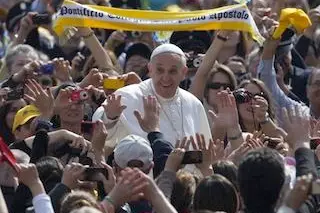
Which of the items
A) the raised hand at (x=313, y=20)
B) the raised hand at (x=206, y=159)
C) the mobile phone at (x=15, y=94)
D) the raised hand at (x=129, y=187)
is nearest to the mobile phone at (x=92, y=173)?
the raised hand at (x=129, y=187)

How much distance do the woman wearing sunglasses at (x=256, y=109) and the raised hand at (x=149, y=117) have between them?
1156 mm

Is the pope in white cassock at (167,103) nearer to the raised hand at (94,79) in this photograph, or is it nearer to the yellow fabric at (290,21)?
the raised hand at (94,79)

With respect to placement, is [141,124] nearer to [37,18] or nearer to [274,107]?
[274,107]

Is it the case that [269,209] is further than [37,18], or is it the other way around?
[37,18]

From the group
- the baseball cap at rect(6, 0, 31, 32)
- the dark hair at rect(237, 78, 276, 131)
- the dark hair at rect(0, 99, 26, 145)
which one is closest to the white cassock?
the dark hair at rect(237, 78, 276, 131)

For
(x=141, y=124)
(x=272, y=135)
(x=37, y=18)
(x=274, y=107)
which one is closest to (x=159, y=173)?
(x=141, y=124)

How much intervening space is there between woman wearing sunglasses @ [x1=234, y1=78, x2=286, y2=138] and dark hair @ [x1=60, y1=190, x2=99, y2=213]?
10.2ft

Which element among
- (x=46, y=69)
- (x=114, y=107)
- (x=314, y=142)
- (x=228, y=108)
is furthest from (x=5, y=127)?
(x=314, y=142)

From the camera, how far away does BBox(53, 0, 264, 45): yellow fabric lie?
13484mm

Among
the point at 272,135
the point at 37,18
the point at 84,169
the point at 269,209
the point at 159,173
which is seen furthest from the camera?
the point at 37,18

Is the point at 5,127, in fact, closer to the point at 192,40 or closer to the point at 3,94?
the point at 3,94

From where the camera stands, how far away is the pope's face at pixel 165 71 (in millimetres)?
12016

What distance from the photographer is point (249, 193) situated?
8.26m

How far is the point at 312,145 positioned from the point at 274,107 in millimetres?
1806
